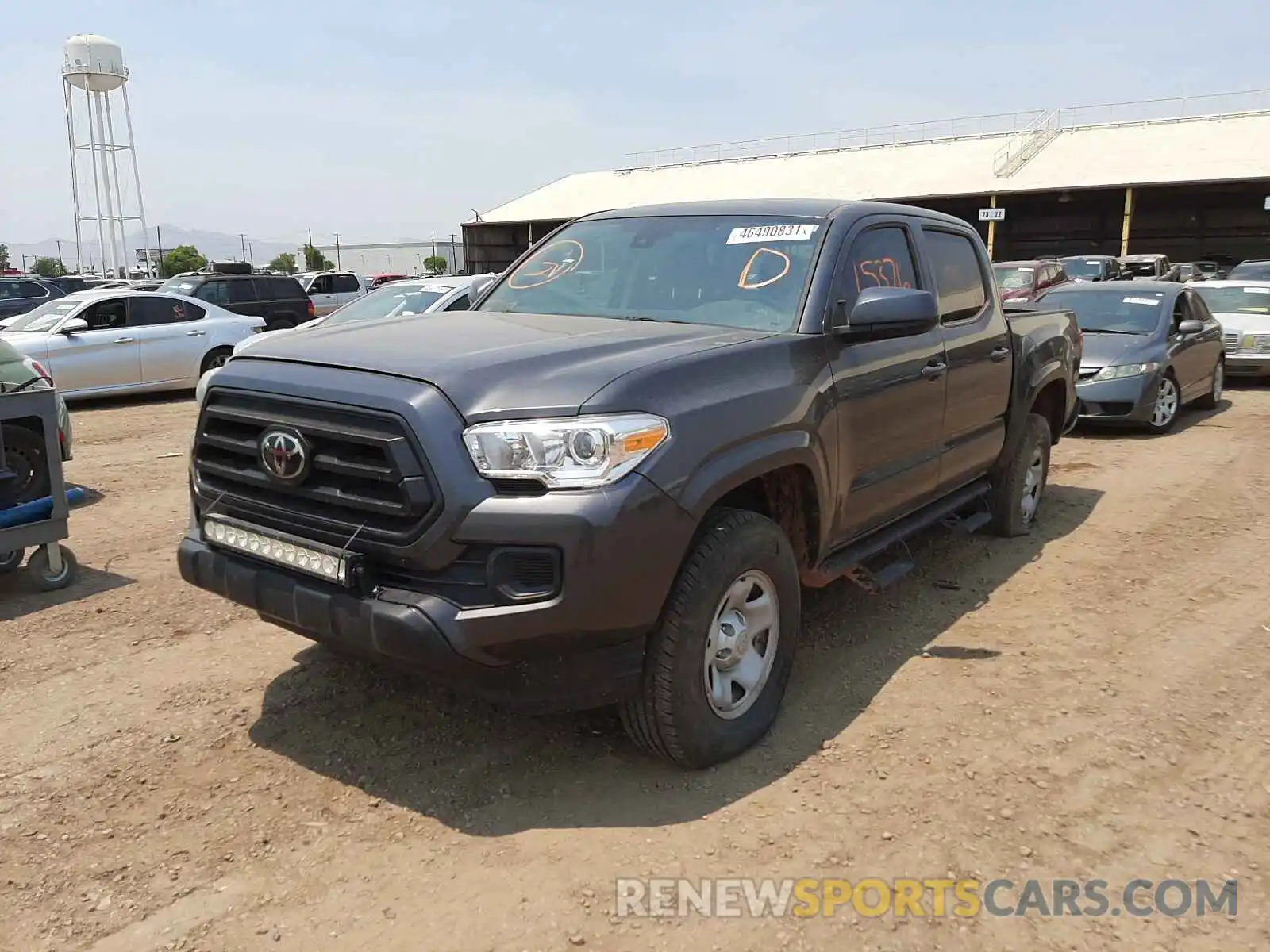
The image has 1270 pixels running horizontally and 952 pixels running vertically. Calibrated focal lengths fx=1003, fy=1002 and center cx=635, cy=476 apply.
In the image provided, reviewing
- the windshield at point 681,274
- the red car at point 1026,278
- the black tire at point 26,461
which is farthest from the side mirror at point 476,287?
the red car at point 1026,278

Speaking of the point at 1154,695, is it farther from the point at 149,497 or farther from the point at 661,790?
the point at 149,497

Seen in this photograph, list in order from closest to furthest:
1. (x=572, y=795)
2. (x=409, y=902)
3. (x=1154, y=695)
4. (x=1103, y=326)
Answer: (x=409, y=902) < (x=572, y=795) < (x=1154, y=695) < (x=1103, y=326)

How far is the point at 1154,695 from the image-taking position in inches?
161

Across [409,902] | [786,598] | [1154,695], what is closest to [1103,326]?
[1154,695]

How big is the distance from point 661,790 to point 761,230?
7.69ft

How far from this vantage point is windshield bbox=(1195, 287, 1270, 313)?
14.0 m

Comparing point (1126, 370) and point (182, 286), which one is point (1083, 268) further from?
point (182, 286)

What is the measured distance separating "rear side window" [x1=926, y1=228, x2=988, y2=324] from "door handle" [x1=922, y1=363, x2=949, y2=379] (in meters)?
0.30

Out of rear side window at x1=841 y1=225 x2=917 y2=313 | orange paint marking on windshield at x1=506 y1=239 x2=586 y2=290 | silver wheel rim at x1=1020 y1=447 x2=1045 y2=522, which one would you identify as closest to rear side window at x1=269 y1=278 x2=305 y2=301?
orange paint marking on windshield at x1=506 y1=239 x2=586 y2=290

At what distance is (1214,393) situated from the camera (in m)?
11.8

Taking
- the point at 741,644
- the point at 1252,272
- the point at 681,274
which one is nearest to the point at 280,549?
the point at 741,644

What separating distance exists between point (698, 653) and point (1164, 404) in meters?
8.78

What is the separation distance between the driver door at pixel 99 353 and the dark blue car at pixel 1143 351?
11.1 m

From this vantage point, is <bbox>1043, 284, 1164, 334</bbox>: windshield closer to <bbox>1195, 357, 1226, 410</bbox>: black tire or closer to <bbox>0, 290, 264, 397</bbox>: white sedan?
<bbox>1195, 357, 1226, 410</bbox>: black tire
